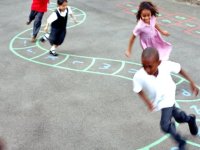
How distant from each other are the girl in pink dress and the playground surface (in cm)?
81

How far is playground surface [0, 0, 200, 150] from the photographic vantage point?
5.11 m

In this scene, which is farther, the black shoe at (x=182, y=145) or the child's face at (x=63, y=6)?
the child's face at (x=63, y=6)

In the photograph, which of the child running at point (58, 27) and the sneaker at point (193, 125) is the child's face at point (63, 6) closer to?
the child running at point (58, 27)

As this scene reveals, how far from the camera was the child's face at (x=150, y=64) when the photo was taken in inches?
159

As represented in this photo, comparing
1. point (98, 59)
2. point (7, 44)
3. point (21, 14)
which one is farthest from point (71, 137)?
point (21, 14)

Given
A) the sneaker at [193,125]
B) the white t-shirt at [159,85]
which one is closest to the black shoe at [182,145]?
the sneaker at [193,125]

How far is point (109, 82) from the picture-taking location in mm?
6758

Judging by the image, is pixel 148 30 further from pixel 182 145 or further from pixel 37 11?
pixel 37 11

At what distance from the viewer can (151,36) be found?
244 inches

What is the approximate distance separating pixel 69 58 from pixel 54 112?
2239 mm

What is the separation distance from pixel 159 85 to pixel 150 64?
1.14 feet

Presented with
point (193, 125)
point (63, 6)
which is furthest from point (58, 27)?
point (193, 125)

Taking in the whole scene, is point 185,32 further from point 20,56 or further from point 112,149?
point 112,149

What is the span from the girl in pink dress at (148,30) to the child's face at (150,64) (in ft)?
5.45
